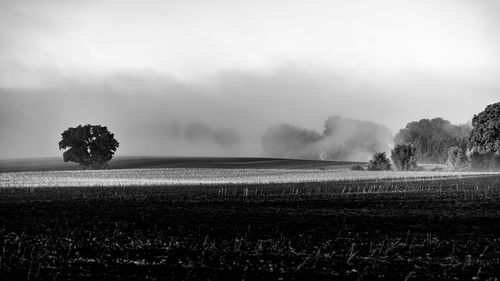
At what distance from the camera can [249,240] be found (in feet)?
83.9

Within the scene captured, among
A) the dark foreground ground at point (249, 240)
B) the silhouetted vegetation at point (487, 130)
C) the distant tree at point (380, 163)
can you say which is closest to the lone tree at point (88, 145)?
the distant tree at point (380, 163)

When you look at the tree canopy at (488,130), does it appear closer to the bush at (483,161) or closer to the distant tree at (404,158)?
the bush at (483,161)

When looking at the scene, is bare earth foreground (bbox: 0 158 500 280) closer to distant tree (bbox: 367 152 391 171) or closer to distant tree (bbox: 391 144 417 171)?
distant tree (bbox: 367 152 391 171)

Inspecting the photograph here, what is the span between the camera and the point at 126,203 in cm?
4494

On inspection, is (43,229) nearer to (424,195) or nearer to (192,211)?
(192,211)

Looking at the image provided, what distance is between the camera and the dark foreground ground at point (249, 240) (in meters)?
19.2

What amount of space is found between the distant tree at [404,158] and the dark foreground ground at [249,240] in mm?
99455

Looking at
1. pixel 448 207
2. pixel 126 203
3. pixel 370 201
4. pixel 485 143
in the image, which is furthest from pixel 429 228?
pixel 485 143

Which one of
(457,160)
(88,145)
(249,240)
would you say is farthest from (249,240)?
(457,160)

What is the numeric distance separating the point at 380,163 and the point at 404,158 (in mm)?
5833

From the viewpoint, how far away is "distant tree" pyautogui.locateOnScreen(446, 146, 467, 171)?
143125 mm

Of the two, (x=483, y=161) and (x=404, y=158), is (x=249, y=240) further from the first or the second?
(x=483, y=161)

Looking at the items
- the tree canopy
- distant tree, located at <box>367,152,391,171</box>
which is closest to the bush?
distant tree, located at <box>367,152,391,171</box>

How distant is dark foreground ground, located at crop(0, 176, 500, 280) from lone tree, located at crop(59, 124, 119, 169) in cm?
8702
